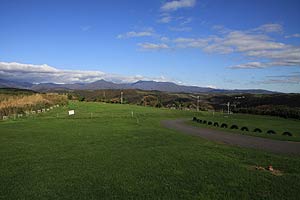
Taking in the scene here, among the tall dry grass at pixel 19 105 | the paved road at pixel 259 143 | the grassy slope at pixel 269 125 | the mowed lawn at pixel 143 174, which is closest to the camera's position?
the mowed lawn at pixel 143 174

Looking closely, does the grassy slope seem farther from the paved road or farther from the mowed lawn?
the mowed lawn

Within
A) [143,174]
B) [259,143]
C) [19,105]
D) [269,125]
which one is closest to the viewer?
[143,174]

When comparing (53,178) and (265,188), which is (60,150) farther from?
(265,188)

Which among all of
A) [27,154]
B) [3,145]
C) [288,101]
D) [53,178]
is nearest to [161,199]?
[53,178]

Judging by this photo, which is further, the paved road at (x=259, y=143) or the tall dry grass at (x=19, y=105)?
the tall dry grass at (x=19, y=105)

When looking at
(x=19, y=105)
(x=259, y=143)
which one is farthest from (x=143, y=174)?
(x=19, y=105)

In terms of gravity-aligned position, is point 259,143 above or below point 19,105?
below

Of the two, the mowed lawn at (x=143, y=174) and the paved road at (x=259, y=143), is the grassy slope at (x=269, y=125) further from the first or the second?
the mowed lawn at (x=143, y=174)

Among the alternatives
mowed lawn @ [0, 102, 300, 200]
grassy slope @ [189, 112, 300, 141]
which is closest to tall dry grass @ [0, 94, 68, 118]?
grassy slope @ [189, 112, 300, 141]

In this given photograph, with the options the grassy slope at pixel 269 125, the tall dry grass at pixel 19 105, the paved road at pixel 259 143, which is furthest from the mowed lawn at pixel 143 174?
the tall dry grass at pixel 19 105

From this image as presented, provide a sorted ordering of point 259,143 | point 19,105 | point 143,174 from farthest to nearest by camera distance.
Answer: point 19,105, point 259,143, point 143,174

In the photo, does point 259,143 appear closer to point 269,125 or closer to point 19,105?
point 269,125

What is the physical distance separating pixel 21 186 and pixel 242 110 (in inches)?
3137

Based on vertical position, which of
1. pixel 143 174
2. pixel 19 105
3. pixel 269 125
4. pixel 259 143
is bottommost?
pixel 269 125
